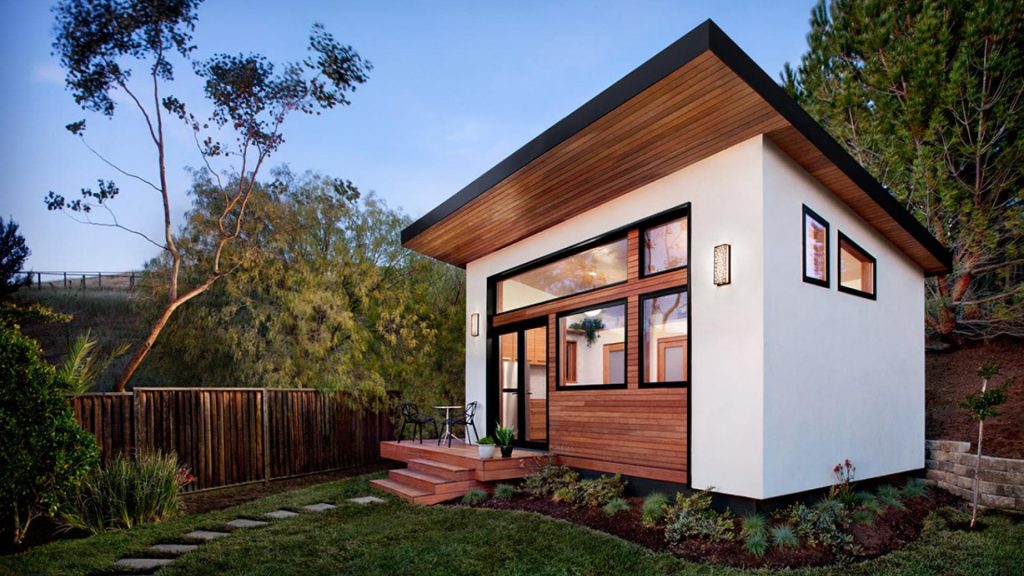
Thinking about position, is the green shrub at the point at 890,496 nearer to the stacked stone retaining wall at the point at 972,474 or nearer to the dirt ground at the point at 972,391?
the stacked stone retaining wall at the point at 972,474

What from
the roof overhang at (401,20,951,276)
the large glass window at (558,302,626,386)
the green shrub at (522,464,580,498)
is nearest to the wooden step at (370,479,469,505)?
the green shrub at (522,464,580,498)

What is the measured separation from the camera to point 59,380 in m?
5.60

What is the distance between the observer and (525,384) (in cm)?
910

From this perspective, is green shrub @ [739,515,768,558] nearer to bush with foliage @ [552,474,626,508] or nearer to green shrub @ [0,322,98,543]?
bush with foliage @ [552,474,626,508]

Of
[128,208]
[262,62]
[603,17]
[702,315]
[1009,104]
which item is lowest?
[702,315]

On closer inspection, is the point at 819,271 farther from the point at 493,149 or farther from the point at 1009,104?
the point at 493,149

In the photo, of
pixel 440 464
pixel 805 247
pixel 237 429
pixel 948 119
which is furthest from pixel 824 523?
pixel 237 429

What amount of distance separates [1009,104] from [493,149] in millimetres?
21868

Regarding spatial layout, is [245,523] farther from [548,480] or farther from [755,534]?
[755,534]

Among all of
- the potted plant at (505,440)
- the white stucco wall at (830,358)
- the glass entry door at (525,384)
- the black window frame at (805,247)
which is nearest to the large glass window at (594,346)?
the glass entry door at (525,384)

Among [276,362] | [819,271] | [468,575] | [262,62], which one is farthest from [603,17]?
[468,575]

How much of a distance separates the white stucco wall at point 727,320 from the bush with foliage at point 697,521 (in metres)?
0.22

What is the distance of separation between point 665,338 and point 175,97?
873 cm

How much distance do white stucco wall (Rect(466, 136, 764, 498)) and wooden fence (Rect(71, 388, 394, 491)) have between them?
6422mm
